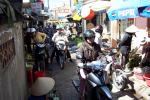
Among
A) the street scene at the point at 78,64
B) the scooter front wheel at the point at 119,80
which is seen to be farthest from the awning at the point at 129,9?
the scooter front wheel at the point at 119,80

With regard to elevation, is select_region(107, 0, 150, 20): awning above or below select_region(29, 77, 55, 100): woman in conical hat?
above

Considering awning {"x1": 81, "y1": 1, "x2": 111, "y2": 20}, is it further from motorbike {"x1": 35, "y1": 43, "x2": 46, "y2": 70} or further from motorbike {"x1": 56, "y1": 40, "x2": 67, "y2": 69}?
motorbike {"x1": 35, "y1": 43, "x2": 46, "y2": 70}

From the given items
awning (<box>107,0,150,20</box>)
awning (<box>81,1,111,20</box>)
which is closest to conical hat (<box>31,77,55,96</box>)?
awning (<box>107,0,150,20</box>)

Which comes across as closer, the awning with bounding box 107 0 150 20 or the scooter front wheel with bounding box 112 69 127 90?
the awning with bounding box 107 0 150 20

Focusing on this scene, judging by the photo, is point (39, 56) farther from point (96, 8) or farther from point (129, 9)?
point (96, 8)

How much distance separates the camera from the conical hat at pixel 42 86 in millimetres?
6648

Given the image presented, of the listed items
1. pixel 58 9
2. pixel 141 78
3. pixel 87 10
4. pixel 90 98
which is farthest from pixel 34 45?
pixel 58 9

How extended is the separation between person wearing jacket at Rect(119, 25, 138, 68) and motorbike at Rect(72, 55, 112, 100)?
4.47 meters

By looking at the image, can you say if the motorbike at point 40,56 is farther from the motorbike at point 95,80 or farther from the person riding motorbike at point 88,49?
the motorbike at point 95,80

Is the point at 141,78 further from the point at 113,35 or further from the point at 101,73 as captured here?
the point at 113,35

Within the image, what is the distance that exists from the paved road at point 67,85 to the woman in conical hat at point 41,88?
179 centimetres

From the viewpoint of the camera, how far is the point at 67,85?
10.1m

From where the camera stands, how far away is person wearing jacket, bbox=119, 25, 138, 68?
10820 mm

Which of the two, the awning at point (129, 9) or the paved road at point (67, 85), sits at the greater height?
the awning at point (129, 9)
